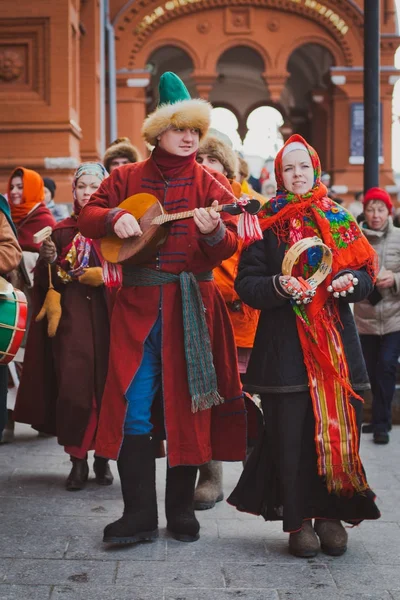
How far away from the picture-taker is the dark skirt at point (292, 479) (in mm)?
4258

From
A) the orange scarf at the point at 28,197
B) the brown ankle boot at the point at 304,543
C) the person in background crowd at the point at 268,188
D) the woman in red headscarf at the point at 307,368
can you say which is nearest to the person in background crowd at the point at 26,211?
the orange scarf at the point at 28,197

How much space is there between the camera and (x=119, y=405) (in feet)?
14.1

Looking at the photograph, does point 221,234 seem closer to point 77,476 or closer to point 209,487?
point 209,487

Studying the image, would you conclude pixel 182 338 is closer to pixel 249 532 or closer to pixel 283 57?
pixel 249 532

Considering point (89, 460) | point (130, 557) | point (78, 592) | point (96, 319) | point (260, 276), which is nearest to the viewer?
point (78, 592)

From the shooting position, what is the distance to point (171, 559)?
411cm

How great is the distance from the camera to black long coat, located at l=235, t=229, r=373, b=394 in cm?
427

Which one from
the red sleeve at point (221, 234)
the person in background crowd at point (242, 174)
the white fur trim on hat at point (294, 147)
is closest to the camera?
the red sleeve at point (221, 234)

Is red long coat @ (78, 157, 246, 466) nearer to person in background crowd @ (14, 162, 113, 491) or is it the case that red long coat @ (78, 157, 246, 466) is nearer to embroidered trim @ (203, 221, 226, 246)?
embroidered trim @ (203, 221, 226, 246)

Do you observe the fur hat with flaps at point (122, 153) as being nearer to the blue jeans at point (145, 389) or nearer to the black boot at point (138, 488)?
the blue jeans at point (145, 389)

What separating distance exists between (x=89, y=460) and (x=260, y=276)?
2.36 metres

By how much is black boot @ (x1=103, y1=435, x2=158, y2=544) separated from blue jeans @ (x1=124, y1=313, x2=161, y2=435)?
49 mm

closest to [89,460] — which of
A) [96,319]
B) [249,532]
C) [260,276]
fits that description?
[96,319]

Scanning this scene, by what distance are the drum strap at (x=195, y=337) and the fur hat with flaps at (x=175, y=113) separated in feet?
2.06
